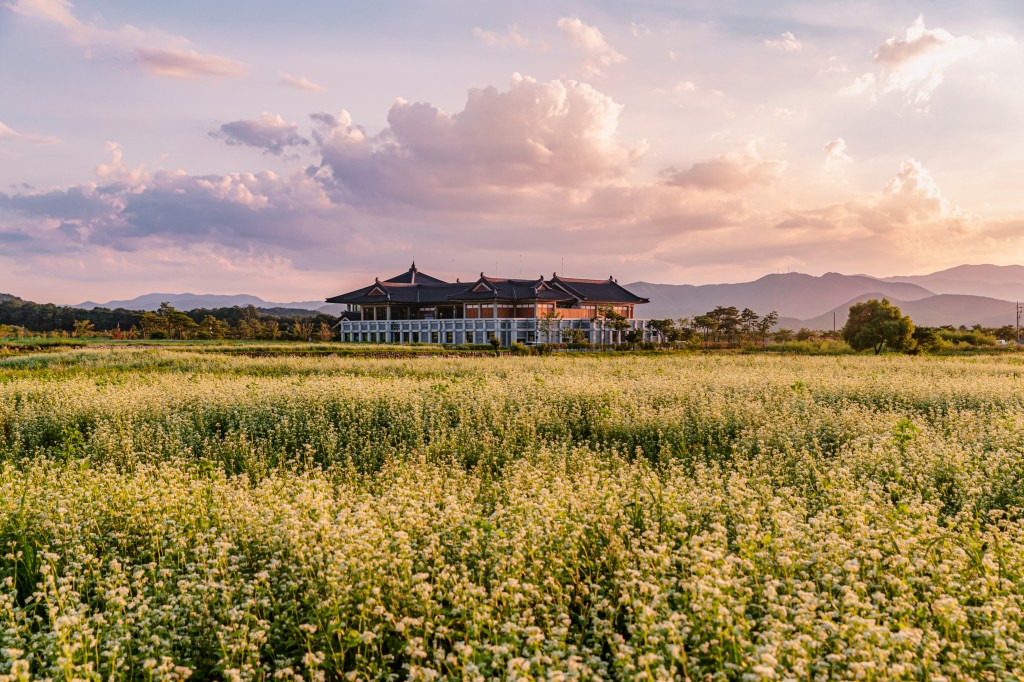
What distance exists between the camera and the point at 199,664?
4.98 metres

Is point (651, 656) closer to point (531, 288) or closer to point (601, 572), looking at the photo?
point (601, 572)

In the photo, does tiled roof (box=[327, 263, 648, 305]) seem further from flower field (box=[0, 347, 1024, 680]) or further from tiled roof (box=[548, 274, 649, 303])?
flower field (box=[0, 347, 1024, 680])

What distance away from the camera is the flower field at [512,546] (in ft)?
13.7

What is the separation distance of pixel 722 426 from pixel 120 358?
31354mm

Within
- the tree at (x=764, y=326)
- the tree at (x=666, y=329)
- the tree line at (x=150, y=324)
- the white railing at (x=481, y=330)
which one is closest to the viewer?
the tree line at (x=150, y=324)

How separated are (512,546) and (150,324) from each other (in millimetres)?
91224

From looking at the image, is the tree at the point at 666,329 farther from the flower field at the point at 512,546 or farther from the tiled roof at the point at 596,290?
the flower field at the point at 512,546

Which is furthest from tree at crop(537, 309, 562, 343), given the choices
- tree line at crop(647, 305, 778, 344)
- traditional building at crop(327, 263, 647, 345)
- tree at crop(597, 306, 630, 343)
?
tree line at crop(647, 305, 778, 344)

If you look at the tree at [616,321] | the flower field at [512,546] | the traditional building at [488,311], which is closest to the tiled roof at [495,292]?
the traditional building at [488,311]

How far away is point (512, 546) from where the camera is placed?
225 inches

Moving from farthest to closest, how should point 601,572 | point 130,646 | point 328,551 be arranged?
point 601,572 → point 328,551 → point 130,646

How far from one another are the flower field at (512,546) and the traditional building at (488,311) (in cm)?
6306

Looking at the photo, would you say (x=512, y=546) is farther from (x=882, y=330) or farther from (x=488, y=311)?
(x=488, y=311)

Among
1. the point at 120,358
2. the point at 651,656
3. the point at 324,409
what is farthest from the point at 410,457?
the point at 120,358
